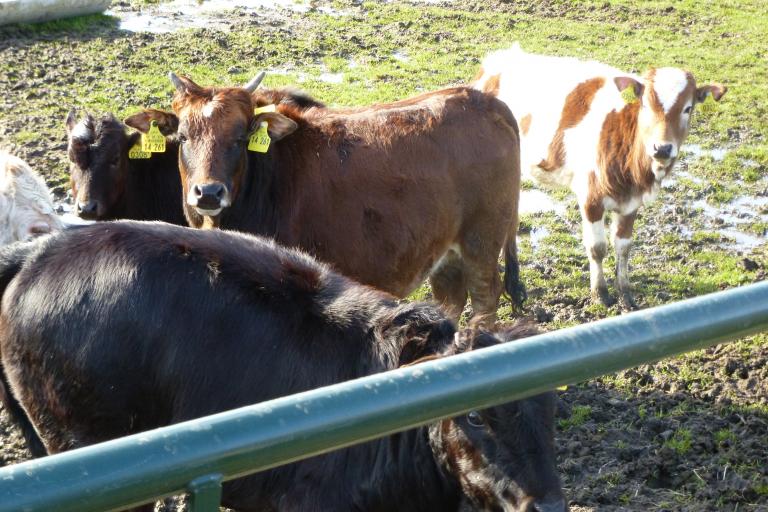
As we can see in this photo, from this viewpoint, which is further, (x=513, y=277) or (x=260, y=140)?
(x=513, y=277)

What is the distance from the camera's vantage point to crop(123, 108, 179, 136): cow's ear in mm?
5848

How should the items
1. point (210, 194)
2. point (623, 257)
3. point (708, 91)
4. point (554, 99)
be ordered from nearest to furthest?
1. point (210, 194)
2. point (623, 257)
3. point (708, 91)
4. point (554, 99)

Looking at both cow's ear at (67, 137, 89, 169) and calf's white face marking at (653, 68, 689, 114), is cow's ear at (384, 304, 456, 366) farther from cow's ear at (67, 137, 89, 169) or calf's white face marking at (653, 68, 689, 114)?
calf's white face marking at (653, 68, 689, 114)

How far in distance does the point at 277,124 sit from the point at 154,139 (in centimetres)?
92

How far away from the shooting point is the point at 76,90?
10.3m

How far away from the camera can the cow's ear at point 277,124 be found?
550 centimetres

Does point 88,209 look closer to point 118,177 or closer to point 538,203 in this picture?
point 118,177

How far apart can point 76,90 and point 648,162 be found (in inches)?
253

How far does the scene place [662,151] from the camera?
721 centimetres

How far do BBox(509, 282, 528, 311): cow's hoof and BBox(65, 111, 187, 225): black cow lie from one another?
2.43 meters

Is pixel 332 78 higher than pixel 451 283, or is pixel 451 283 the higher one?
pixel 332 78

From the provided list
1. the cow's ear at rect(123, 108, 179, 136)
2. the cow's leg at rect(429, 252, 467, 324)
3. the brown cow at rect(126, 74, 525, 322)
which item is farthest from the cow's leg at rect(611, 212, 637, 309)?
the cow's ear at rect(123, 108, 179, 136)

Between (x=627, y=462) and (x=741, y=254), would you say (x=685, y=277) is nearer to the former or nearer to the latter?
(x=741, y=254)

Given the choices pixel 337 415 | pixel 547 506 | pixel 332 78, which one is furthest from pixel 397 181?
pixel 332 78
